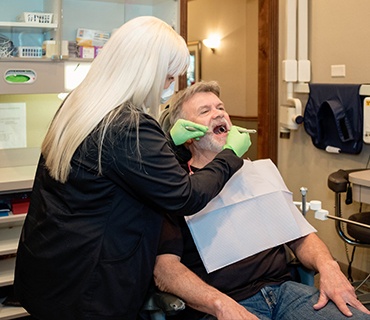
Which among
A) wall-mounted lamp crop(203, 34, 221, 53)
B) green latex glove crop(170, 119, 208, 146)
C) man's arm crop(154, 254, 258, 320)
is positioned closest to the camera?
man's arm crop(154, 254, 258, 320)

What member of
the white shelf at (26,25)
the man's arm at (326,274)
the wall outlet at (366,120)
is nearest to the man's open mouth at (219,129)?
the man's arm at (326,274)

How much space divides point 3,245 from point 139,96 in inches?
51.2

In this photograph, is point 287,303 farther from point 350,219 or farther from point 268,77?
point 268,77

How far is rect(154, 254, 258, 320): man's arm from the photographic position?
146 cm

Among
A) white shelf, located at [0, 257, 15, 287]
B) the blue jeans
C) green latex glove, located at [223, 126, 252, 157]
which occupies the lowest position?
white shelf, located at [0, 257, 15, 287]

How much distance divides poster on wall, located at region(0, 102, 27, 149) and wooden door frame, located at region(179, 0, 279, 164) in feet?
5.72

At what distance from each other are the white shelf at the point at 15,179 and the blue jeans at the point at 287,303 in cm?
111

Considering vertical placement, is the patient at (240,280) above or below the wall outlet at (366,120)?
below

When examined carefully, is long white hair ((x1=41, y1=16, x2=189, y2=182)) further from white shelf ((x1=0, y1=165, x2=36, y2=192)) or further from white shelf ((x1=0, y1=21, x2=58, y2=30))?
white shelf ((x1=0, y1=21, x2=58, y2=30))

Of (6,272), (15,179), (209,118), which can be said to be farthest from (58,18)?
(6,272)

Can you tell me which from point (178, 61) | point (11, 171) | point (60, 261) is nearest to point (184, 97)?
point (178, 61)

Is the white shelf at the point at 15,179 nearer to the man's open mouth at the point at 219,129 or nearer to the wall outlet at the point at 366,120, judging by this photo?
the man's open mouth at the point at 219,129

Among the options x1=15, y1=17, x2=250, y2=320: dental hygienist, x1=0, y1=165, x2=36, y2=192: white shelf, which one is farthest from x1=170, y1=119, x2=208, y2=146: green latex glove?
x1=0, y1=165, x2=36, y2=192: white shelf

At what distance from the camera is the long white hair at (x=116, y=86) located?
1.36 metres
